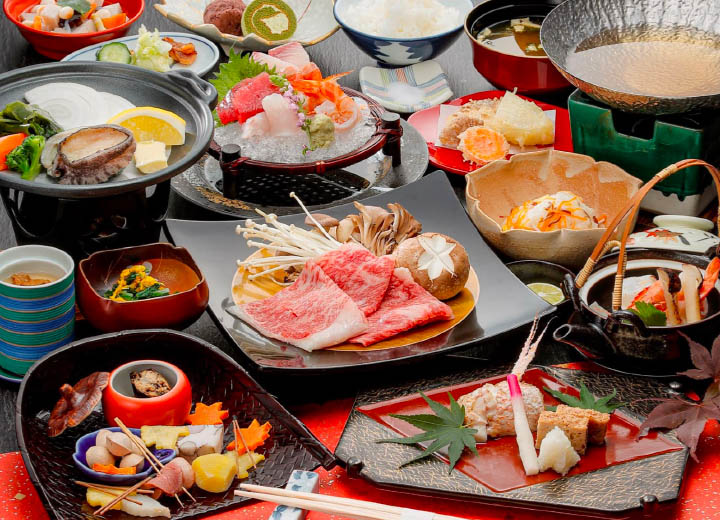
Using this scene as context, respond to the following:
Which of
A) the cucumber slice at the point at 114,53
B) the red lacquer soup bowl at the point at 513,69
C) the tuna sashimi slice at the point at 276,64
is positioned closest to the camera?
the tuna sashimi slice at the point at 276,64

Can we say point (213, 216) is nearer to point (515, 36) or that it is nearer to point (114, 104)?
point (114, 104)

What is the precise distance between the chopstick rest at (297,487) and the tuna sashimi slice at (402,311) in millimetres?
395

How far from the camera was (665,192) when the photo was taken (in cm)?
241

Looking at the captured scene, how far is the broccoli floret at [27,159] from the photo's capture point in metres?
1.98

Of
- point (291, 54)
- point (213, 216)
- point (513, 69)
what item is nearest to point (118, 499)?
point (213, 216)

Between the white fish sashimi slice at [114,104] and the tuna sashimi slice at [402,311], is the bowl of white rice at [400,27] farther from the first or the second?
the tuna sashimi slice at [402,311]

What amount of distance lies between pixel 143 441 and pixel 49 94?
0.99 meters

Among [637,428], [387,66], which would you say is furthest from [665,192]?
[387,66]

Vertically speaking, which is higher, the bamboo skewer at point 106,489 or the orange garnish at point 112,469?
the orange garnish at point 112,469

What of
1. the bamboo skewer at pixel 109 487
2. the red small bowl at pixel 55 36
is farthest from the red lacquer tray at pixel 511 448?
the red small bowl at pixel 55 36

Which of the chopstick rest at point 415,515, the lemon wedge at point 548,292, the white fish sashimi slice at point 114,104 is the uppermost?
the white fish sashimi slice at point 114,104

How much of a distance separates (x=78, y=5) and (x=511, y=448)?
7.53ft

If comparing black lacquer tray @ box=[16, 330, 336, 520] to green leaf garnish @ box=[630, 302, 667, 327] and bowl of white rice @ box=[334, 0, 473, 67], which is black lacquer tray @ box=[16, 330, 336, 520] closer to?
green leaf garnish @ box=[630, 302, 667, 327]

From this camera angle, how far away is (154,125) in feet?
7.06
